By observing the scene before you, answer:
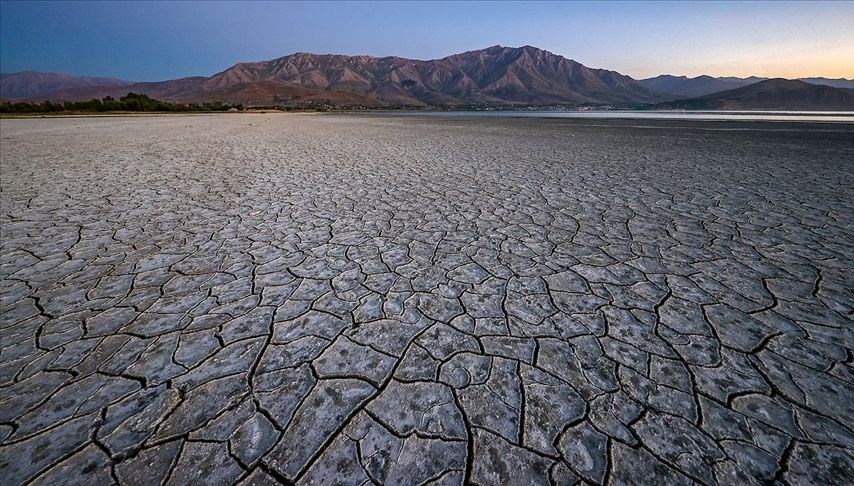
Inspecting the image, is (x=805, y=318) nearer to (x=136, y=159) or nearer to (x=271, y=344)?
(x=271, y=344)

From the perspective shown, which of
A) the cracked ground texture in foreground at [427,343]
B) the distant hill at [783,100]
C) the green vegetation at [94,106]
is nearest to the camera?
the cracked ground texture in foreground at [427,343]

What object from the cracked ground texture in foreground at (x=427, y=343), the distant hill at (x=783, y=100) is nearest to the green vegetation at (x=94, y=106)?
the cracked ground texture in foreground at (x=427, y=343)

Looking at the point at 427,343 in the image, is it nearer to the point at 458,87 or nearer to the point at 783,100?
the point at 783,100

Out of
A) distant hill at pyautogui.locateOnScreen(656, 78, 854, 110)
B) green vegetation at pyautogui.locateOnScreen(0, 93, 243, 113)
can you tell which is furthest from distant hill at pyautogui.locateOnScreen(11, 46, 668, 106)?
green vegetation at pyautogui.locateOnScreen(0, 93, 243, 113)

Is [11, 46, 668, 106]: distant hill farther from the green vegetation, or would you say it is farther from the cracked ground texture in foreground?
the cracked ground texture in foreground

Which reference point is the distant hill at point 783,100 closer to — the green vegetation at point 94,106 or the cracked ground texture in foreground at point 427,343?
the cracked ground texture in foreground at point 427,343

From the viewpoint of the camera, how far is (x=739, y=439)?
4.48 feet

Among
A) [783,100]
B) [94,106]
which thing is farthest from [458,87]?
[94,106]

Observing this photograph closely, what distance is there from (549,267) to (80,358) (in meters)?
3.00

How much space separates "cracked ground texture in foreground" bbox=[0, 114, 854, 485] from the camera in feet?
4.30

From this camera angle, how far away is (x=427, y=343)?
6.36ft

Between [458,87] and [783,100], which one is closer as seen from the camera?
[783,100]

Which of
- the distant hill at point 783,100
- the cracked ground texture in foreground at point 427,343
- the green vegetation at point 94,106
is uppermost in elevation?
the distant hill at point 783,100

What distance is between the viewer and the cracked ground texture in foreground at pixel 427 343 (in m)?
1.31
